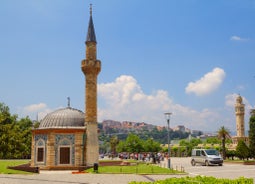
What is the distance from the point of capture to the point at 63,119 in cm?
3406

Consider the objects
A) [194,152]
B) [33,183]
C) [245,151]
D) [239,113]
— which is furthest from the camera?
[239,113]

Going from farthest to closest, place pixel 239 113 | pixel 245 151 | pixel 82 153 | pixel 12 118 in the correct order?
pixel 239 113
pixel 12 118
pixel 245 151
pixel 82 153

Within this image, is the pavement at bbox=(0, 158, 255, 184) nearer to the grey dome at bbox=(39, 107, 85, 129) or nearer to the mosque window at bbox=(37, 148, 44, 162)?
the mosque window at bbox=(37, 148, 44, 162)

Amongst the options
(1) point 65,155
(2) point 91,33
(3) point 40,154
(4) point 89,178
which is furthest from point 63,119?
(4) point 89,178

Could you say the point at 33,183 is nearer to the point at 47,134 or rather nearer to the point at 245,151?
the point at 47,134

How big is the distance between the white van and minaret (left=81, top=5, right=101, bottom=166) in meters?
10.8

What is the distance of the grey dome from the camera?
3366 centimetres

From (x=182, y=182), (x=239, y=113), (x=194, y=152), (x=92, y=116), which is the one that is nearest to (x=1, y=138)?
(x=92, y=116)

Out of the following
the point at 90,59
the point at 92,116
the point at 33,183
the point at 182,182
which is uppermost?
the point at 90,59

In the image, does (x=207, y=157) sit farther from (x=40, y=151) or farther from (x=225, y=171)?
(x=40, y=151)

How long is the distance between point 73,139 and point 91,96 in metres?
4.93

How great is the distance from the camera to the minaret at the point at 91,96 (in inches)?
1245

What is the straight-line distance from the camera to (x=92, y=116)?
32531 millimetres

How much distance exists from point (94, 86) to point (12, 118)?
111 ft
